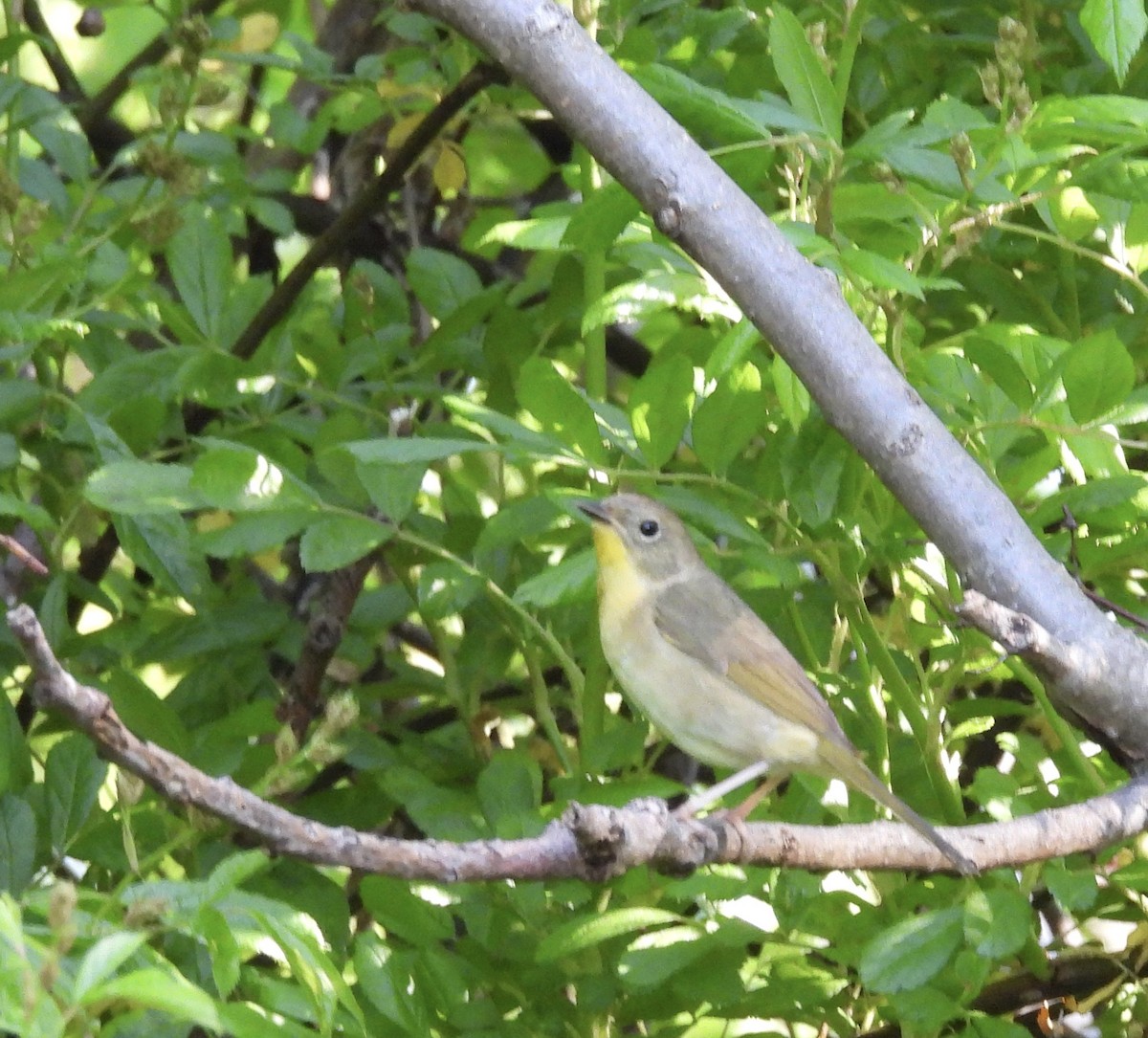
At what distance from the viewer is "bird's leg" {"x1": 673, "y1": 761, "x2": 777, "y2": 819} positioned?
257cm

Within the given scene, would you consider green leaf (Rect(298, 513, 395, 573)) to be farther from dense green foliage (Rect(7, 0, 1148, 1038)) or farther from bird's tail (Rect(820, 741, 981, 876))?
bird's tail (Rect(820, 741, 981, 876))

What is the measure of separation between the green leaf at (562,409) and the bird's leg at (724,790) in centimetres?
57

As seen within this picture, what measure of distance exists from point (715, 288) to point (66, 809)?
117 cm

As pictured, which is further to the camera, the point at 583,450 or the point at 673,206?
the point at 583,450

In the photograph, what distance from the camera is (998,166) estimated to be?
2113 mm

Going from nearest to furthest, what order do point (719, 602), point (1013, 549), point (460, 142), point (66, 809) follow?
point (1013, 549), point (66, 809), point (719, 602), point (460, 142)

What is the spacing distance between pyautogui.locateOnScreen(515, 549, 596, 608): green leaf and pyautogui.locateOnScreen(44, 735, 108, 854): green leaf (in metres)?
0.63

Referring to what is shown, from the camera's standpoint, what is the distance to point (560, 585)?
227cm

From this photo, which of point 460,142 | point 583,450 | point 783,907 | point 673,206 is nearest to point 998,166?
point 673,206

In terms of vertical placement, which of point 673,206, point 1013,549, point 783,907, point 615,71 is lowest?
point 783,907

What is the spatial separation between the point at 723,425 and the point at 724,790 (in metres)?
0.66

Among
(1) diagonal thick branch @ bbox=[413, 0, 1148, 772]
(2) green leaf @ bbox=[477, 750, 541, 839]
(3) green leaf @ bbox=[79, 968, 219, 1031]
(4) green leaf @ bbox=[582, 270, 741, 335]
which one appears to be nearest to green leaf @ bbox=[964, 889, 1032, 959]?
(1) diagonal thick branch @ bbox=[413, 0, 1148, 772]

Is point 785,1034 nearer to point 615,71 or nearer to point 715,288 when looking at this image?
point 715,288

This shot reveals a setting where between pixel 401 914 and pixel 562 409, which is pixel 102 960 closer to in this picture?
pixel 401 914
